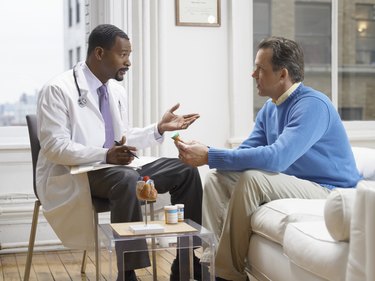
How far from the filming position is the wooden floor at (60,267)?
353cm

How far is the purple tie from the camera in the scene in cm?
343

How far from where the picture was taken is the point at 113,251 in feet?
8.14

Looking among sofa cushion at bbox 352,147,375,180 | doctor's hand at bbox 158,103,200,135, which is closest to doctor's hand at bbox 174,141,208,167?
doctor's hand at bbox 158,103,200,135

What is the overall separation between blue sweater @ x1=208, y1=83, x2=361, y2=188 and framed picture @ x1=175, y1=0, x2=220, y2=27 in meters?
1.22

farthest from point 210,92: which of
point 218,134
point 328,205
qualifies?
point 328,205

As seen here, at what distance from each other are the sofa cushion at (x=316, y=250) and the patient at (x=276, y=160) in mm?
467

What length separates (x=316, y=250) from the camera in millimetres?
2232

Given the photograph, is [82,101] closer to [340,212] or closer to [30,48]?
[30,48]

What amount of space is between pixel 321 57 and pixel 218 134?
1005mm

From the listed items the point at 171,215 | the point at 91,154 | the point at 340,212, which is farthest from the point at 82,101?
the point at 340,212

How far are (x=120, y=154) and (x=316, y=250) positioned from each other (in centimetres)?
119

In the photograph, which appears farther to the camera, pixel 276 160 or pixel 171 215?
pixel 276 160

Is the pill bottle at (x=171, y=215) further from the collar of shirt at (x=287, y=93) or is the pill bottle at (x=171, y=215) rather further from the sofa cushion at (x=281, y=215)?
the collar of shirt at (x=287, y=93)

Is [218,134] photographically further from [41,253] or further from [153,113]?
[41,253]
